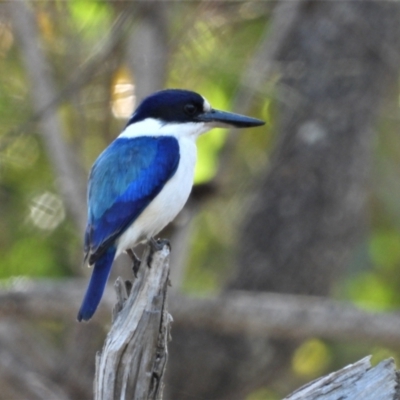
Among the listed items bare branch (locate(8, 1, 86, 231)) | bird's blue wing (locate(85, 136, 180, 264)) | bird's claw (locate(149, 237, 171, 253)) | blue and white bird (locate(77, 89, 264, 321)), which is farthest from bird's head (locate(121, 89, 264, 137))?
bare branch (locate(8, 1, 86, 231))

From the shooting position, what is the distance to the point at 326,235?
7.53 m

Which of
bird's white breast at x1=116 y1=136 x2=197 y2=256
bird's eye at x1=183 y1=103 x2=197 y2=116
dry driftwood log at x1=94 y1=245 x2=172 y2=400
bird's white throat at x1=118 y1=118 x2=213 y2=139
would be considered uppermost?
bird's eye at x1=183 y1=103 x2=197 y2=116

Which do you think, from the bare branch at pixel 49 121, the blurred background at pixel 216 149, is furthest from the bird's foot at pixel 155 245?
the bare branch at pixel 49 121

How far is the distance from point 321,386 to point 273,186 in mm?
4584

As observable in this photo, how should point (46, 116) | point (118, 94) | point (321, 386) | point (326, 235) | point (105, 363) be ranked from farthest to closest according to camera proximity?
point (326, 235), point (118, 94), point (46, 116), point (105, 363), point (321, 386)

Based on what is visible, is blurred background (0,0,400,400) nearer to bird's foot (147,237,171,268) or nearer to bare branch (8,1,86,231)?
bare branch (8,1,86,231)

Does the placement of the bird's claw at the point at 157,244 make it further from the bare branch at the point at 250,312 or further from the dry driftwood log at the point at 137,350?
the bare branch at the point at 250,312

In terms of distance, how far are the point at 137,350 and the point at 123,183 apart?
1.33m

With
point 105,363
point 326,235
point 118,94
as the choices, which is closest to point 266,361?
point 326,235

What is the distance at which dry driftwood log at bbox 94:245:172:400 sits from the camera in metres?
3.34

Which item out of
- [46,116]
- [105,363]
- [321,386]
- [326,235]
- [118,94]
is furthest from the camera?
[326,235]

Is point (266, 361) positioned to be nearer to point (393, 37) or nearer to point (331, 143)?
point (331, 143)

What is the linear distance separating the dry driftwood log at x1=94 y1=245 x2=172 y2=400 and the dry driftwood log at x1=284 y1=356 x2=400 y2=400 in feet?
1.64

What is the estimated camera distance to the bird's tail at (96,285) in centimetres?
402
